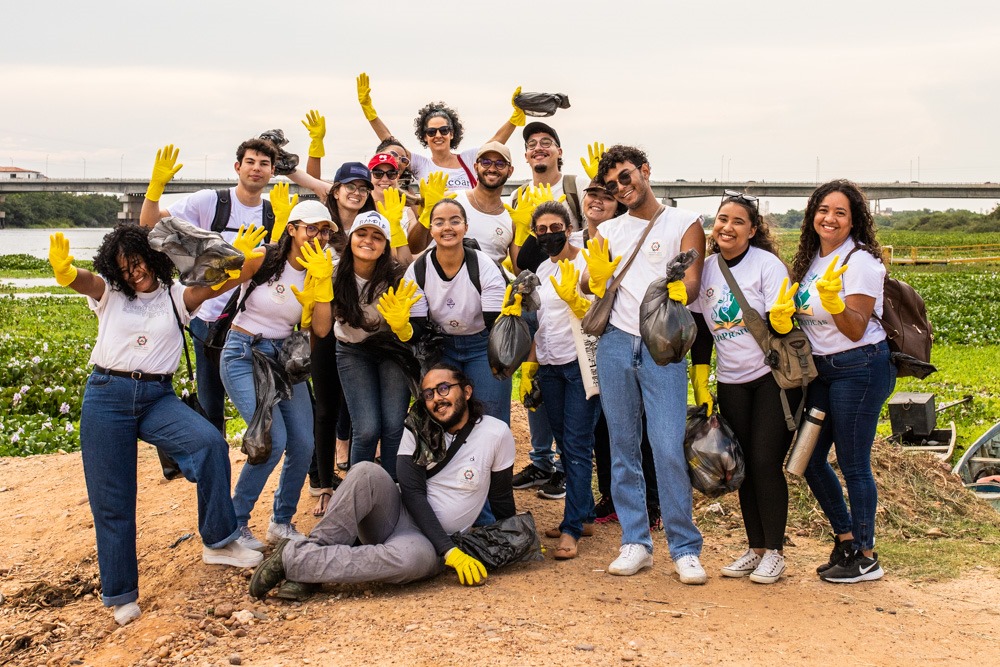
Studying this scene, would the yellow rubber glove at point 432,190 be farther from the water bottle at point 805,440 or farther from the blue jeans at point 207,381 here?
the water bottle at point 805,440

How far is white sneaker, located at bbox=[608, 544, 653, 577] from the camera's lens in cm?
482

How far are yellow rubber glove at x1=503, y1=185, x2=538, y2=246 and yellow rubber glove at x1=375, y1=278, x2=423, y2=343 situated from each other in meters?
0.90

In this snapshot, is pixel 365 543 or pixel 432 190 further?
pixel 432 190

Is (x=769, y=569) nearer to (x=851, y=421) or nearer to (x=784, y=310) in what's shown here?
(x=851, y=421)

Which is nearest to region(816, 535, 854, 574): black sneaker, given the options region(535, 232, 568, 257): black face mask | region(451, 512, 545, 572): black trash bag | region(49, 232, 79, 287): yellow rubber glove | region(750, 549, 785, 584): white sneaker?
region(750, 549, 785, 584): white sneaker

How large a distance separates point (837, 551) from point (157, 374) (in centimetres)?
350

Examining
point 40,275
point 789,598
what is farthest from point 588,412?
point 40,275

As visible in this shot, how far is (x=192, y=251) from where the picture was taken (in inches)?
183

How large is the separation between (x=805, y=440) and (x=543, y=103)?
A: 2985 mm

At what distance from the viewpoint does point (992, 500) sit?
24.8ft

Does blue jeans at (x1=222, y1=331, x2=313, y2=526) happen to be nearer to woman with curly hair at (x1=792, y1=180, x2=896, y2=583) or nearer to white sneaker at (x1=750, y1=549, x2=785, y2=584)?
white sneaker at (x1=750, y1=549, x2=785, y2=584)

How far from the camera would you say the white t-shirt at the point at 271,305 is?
16.7ft

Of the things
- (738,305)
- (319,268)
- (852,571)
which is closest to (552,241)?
(738,305)

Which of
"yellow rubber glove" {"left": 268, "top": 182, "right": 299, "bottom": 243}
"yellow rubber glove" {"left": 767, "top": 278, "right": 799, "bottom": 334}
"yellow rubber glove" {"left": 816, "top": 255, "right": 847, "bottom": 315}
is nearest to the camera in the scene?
"yellow rubber glove" {"left": 816, "top": 255, "right": 847, "bottom": 315}
